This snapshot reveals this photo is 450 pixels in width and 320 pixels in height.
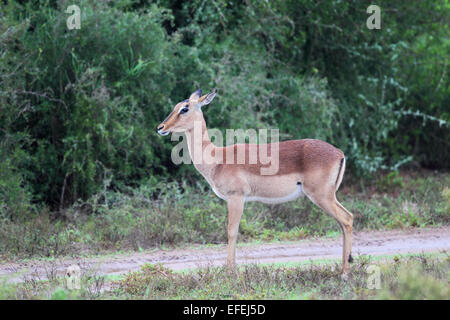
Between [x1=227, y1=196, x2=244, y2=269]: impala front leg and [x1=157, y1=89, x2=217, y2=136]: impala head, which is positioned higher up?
[x1=157, y1=89, x2=217, y2=136]: impala head

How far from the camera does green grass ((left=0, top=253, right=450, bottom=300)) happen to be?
540 centimetres

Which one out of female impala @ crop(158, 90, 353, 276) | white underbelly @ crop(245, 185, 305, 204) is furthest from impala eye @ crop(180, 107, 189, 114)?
white underbelly @ crop(245, 185, 305, 204)

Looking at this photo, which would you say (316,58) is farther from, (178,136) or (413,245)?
(413,245)

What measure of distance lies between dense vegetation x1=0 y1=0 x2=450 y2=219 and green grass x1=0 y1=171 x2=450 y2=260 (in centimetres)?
37

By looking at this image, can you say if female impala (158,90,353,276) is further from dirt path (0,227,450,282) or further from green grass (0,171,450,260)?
green grass (0,171,450,260)

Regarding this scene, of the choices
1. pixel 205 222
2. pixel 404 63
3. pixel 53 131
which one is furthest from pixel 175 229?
pixel 404 63

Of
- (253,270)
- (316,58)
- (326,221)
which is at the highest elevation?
(316,58)

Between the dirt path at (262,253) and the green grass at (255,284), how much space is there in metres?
0.57

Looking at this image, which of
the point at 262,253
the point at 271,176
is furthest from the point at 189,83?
the point at 271,176

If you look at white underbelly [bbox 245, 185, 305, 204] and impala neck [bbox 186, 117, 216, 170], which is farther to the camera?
impala neck [bbox 186, 117, 216, 170]

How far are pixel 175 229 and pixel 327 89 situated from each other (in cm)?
639

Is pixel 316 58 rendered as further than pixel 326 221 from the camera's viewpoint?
Yes

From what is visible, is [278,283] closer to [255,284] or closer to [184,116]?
[255,284]
